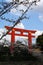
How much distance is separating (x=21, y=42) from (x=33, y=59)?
3.61ft

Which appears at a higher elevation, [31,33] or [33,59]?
[31,33]

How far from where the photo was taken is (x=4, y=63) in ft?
33.2

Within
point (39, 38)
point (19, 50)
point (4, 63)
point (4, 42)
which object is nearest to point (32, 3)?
point (4, 42)

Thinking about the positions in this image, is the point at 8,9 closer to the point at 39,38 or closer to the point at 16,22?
the point at 16,22

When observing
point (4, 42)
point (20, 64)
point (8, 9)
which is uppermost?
point (8, 9)

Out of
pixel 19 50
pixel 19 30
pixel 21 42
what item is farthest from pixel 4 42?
pixel 19 30

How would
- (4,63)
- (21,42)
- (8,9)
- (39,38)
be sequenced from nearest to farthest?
(8,9) → (4,63) → (21,42) → (39,38)

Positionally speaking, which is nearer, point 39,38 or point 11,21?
point 11,21

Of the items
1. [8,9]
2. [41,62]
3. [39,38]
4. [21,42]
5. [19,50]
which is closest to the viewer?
[8,9]

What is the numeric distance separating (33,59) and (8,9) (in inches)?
211

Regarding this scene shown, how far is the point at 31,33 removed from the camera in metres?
27.0

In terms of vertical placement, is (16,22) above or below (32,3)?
below

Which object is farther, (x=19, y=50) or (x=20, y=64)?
(x=19, y=50)

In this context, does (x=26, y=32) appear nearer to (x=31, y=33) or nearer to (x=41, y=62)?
(x=31, y=33)
